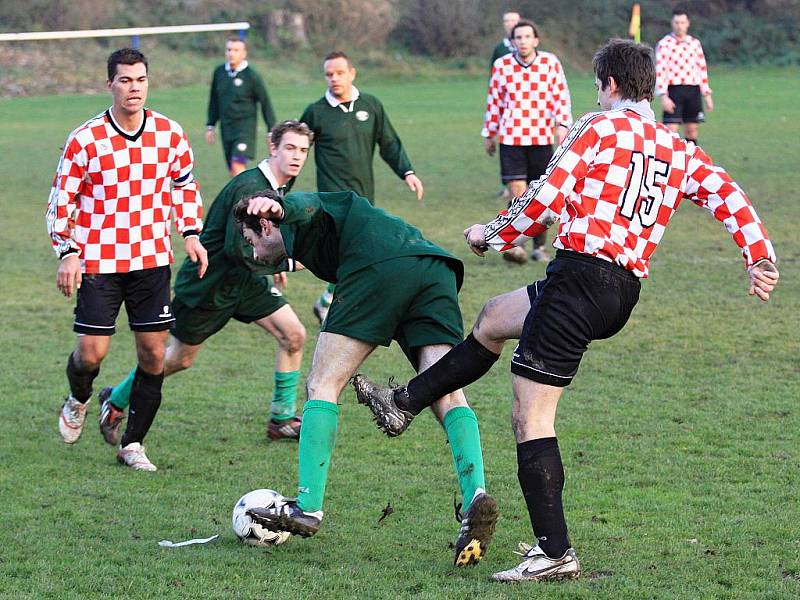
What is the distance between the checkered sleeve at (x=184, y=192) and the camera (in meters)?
5.89

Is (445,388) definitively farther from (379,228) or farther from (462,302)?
(462,302)

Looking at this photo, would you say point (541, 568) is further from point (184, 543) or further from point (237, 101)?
point (237, 101)

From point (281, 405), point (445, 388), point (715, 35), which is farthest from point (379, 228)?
point (715, 35)

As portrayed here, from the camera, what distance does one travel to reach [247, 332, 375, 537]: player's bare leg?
4.42 m

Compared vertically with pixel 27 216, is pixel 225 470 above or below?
above

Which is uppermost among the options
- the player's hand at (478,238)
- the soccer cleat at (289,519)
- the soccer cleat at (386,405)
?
the player's hand at (478,238)

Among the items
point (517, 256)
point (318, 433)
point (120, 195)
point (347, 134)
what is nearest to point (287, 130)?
point (120, 195)

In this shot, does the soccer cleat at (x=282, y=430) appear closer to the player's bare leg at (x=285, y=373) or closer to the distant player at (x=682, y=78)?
the player's bare leg at (x=285, y=373)

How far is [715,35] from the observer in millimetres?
50938

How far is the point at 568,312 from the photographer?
4.07m

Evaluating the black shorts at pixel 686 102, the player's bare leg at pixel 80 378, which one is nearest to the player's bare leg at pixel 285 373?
the player's bare leg at pixel 80 378

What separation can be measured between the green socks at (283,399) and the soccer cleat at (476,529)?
2.33 m

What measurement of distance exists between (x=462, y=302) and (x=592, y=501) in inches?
185

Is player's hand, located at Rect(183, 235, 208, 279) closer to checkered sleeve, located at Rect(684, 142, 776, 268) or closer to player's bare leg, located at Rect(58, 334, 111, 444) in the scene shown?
player's bare leg, located at Rect(58, 334, 111, 444)
